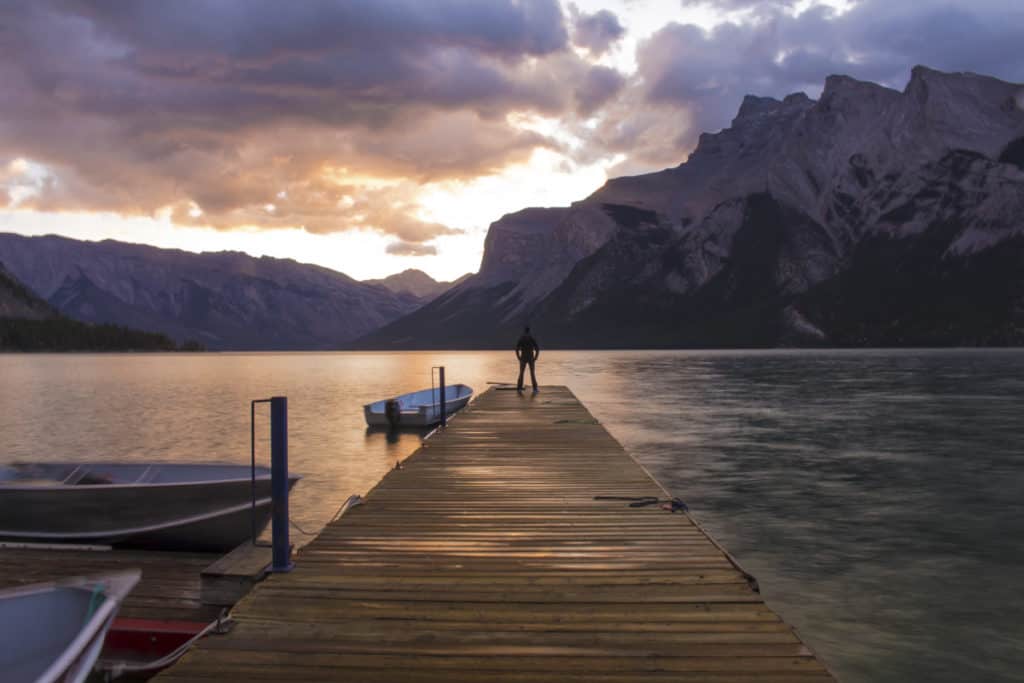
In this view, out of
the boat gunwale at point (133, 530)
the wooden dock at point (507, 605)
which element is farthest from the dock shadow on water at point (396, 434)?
the wooden dock at point (507, 605)

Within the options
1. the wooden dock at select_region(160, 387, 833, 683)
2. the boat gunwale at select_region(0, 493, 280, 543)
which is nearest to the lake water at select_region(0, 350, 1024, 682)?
the wooden dock at select_region(160, 387, 833, 683)

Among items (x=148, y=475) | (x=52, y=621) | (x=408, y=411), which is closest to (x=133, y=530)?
(x=148, y=475)

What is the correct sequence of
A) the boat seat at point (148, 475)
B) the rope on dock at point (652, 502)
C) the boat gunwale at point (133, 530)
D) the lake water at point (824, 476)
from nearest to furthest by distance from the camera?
the rope on dock at point (652, 502) → the lake water at point (824, 476) → the boat gunwale at point (133, 530) → the boat seat at point (148, 475)

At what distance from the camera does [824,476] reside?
91.3ft

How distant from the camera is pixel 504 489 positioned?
1512 centimetres

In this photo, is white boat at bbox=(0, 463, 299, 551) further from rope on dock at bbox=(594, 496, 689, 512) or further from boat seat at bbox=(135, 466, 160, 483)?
rope on dock at bbox=(594, 496, 689, 512)

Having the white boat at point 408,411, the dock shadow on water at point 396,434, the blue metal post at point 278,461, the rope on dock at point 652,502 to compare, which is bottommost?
the dock shadow on water at point 396,434

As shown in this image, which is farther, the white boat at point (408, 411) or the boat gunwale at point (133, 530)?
the white boat at point (408, 411)

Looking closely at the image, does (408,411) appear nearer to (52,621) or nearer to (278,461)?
(278,461)

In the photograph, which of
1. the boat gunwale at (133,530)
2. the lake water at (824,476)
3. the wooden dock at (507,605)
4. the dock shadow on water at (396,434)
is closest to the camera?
the wooden dock at (507,605)

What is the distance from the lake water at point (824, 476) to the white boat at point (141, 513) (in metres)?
6.69

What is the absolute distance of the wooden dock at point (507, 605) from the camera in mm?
6625

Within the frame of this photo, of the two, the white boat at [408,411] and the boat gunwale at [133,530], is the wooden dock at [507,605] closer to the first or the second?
the boat gunwale at [133,530]

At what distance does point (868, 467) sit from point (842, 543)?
1287 centimetres
